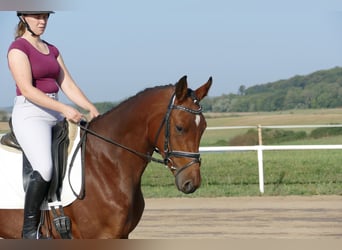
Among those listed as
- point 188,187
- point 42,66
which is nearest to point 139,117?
point 188,187

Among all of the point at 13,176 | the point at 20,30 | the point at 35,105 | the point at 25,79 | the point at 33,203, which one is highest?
the point at 20,30

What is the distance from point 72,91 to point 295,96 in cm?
2533

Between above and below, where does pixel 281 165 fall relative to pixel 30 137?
below

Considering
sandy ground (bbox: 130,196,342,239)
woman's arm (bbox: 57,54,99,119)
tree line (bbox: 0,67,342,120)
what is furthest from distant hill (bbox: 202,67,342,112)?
woman's arm (bbox: 57,54,99,119)

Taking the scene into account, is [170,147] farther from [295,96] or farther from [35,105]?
[295,96]

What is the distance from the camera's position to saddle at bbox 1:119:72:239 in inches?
187

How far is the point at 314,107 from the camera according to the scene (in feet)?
89.7

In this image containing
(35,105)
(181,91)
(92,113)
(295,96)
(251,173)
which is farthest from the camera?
(295,96)

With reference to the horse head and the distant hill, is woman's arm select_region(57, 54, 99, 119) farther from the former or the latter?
the distant hill

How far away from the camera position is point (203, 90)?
491 cm

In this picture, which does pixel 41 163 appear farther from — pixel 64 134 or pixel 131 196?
pixel 131 196

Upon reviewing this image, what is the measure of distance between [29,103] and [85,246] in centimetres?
145

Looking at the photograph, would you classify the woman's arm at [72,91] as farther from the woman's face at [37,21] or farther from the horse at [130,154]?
the woman's face at [37,21]

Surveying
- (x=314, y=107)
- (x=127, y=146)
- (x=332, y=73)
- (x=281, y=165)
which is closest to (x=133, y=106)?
(x=127, y=146)
